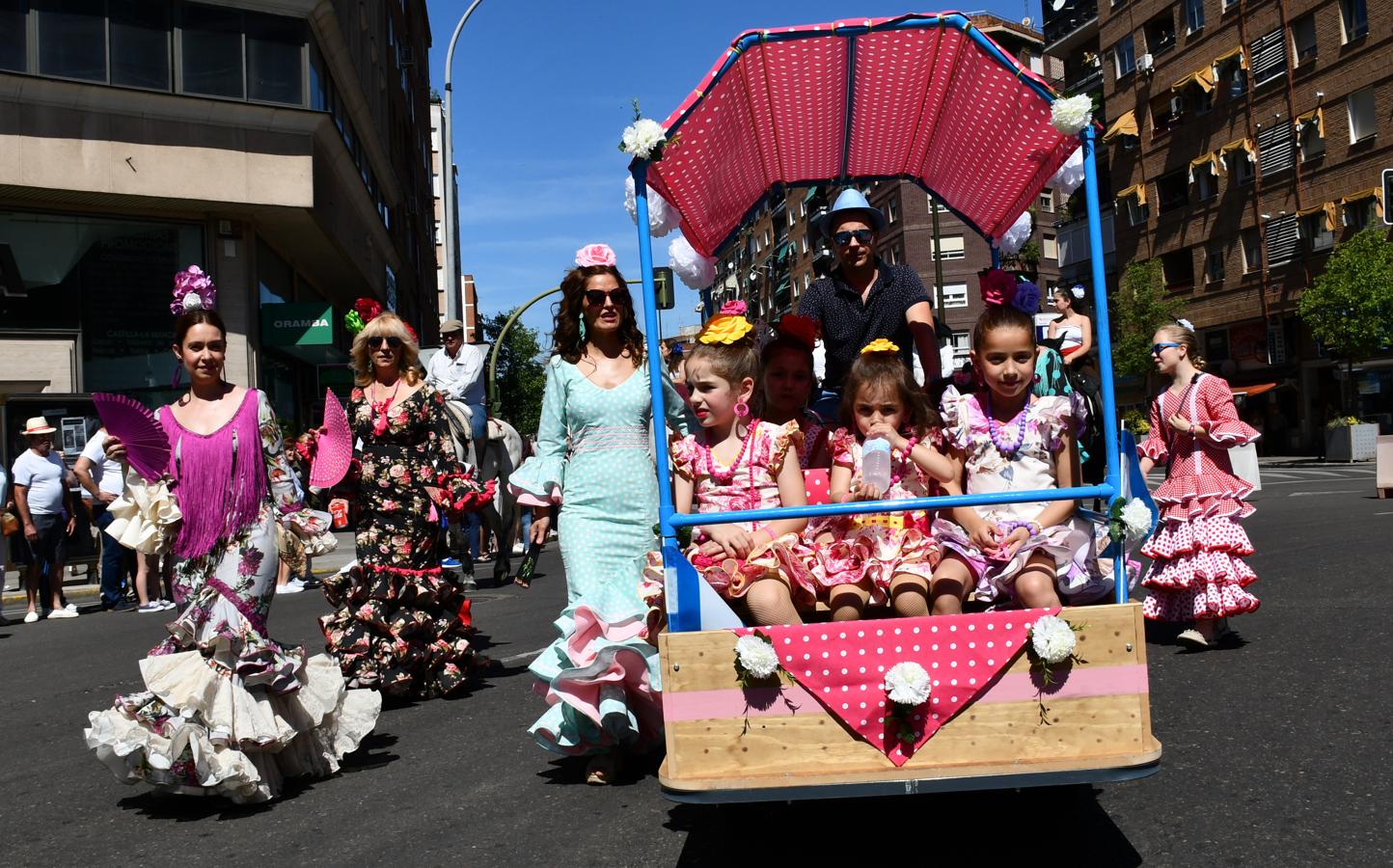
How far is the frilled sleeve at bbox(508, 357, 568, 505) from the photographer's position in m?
5.36

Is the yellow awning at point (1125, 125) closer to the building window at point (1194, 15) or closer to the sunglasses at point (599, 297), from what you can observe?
the building window at point (1194, 15)

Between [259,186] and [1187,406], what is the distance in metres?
16.4

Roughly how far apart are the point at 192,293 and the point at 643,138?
7.69ft

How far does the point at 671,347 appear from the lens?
737cm

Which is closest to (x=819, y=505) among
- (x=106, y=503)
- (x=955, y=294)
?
(x=106, y=503)

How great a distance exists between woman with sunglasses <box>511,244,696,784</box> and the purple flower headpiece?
4.97ft

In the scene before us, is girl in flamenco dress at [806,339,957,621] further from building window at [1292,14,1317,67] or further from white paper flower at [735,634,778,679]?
building window at [1292,14,1317,67]

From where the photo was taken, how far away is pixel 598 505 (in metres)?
5.27

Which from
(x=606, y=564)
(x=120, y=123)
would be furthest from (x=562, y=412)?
(x=120, y=123)

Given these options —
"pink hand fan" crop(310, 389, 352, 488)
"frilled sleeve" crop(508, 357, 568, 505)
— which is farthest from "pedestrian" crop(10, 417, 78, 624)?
"frilled sleeve" crop(508, 357, 568, 505)

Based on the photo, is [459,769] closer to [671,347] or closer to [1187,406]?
[671,347]

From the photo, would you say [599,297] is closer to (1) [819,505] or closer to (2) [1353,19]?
(1) [819,505]

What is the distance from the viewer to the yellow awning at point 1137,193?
49938mm

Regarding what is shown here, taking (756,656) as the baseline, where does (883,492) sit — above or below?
above
